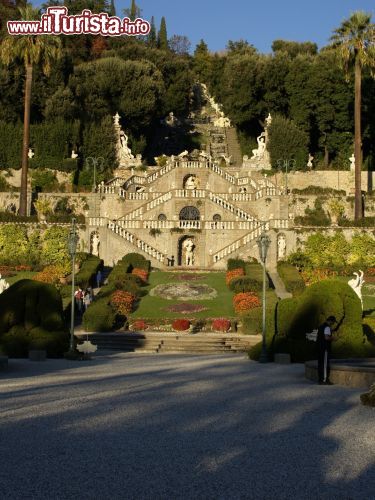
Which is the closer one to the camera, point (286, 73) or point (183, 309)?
point (183, 309)

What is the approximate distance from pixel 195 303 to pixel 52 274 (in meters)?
9.91

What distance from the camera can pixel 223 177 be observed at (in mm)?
69188

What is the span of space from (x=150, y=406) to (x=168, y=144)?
75535 mm

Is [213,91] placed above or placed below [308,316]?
above

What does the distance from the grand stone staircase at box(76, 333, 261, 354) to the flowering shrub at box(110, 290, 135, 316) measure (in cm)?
427

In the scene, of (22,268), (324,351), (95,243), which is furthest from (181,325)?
(95,243)

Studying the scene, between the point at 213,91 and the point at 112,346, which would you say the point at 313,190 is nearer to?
the point at 112,346

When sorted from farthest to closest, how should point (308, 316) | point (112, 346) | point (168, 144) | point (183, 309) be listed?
1. point (168, 144)
2. point (183, 309)
3. point (112, 346)
4. point (308, 316)

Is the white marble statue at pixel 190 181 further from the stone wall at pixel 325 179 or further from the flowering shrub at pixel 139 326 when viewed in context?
the flowering shrub at pixel 139 326

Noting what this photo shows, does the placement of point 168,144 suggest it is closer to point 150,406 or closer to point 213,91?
point 213,91

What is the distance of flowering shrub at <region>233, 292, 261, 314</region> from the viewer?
39.8 metres

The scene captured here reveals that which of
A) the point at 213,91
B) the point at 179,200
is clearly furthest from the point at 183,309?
the point at 213,91

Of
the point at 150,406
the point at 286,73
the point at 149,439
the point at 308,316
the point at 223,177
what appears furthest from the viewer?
the point at 286,73

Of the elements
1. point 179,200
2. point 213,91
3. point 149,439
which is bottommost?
point 149,439
